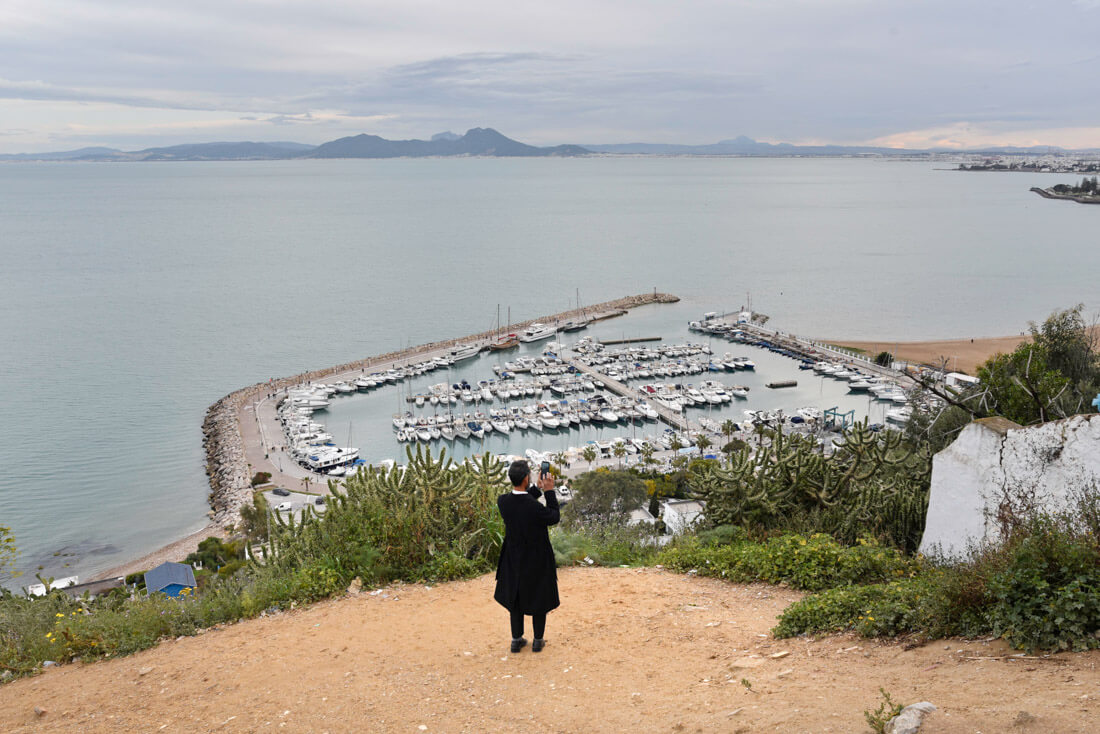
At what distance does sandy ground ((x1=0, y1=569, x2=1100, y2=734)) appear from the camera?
364 centimetres

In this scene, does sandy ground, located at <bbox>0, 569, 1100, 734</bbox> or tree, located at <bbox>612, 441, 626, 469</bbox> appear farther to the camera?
tree, located at <bbox>612, 441, 626, 469</bbox>

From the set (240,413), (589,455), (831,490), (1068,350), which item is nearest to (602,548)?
(831,490)

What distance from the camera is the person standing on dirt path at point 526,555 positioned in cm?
487

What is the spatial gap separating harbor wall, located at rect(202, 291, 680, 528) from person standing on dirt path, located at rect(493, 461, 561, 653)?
82.3ft

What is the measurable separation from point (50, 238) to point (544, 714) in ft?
423

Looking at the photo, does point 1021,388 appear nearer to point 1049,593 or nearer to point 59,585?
point 1049,593

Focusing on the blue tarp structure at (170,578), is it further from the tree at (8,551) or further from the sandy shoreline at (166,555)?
the sandy shoreline at (166,555)

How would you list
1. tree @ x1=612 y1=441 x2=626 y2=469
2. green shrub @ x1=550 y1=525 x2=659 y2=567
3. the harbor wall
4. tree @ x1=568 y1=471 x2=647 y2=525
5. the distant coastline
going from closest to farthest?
green shrub @ x1=550 y1=525 x2=659 y2=567 → tree @ x1=568 y1=471 x2=647 y2=525 → the harbor wall → tree @ x1=612 y1=441 x2=626 y2=469 → the distant coastline

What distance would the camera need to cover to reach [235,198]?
18538 cm

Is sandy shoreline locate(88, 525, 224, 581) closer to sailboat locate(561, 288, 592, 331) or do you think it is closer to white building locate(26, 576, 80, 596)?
white building locate(26, 576, 80, 596)

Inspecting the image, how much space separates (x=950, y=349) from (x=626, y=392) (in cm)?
2308

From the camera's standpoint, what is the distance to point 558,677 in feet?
15.4

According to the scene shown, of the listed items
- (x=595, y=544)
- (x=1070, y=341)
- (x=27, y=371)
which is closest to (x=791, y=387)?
(x=1070, y=341)

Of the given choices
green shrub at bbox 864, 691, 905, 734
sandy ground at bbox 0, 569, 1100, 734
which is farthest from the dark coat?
green shrub at bbox 864, 691, 905, 734
